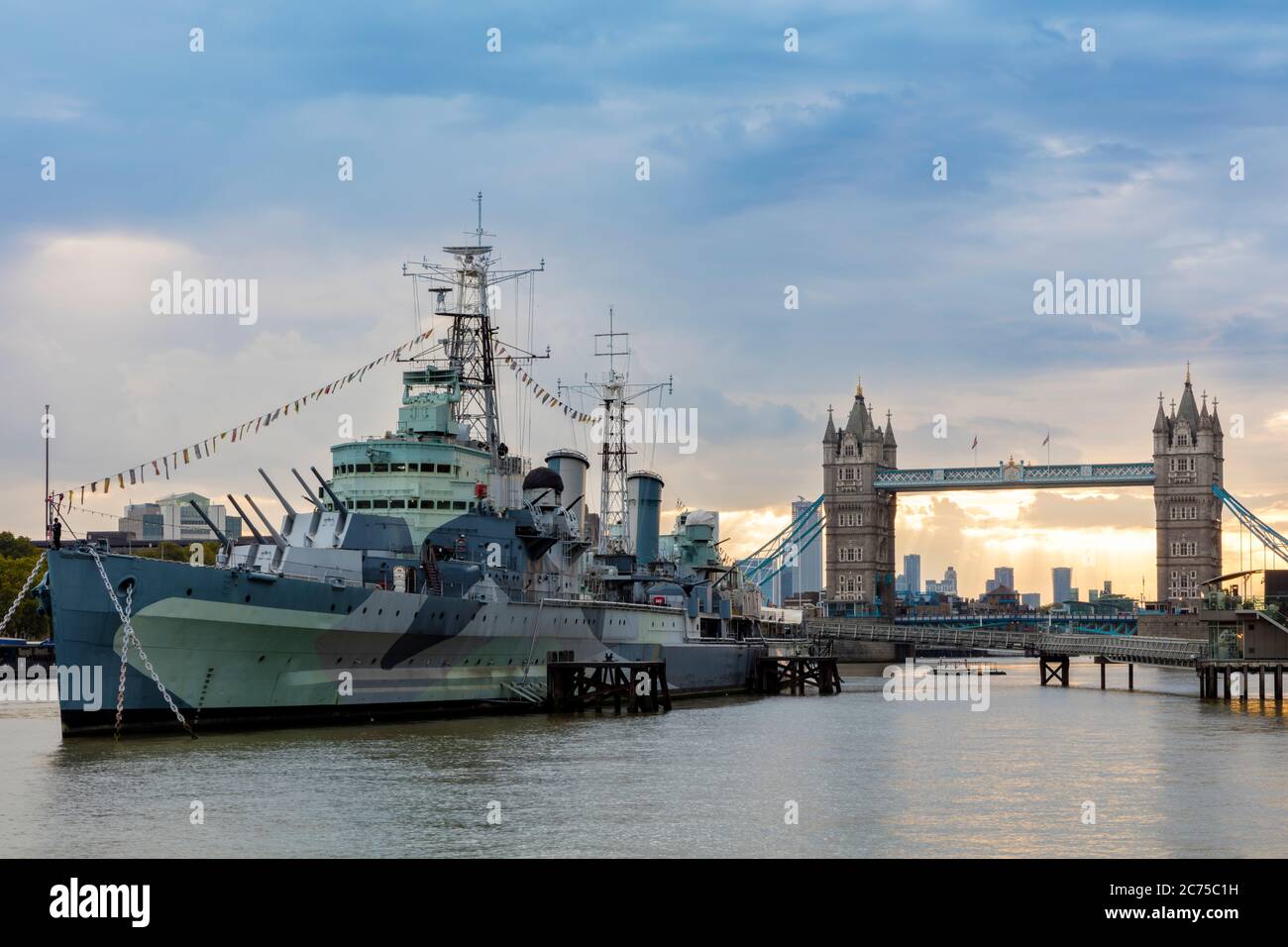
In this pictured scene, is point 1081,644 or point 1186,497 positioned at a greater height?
point 1186,497

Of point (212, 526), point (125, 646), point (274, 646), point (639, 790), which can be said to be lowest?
point (639, 790)

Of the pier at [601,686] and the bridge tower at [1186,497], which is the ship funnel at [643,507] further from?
the bridge tower at [1186,497]

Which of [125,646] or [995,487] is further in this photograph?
[995,487]

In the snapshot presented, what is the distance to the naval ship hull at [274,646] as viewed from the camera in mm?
29438

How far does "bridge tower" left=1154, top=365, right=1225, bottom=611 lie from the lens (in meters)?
165

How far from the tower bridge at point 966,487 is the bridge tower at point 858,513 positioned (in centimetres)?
12

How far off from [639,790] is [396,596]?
427 inches

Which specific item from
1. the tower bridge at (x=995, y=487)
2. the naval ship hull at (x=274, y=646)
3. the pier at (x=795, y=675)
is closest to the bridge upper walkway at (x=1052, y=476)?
the tower bridge at (x=995, y=487)

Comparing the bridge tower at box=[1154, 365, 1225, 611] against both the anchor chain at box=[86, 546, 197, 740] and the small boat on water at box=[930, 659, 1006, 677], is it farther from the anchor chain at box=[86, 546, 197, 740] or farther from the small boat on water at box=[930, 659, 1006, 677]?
the anchor chain at box=[86, 546, 197, 740]

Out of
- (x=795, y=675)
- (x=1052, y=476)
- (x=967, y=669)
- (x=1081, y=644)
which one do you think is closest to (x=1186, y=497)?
(x=1052, y=476)

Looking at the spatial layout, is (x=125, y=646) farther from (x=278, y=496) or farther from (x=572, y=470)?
(x=572, y=470)

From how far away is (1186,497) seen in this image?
166500mm
